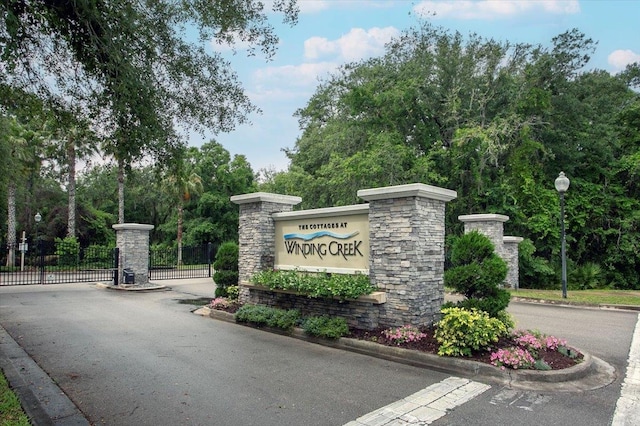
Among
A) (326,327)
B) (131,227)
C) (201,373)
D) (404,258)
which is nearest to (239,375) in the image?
(201,373)

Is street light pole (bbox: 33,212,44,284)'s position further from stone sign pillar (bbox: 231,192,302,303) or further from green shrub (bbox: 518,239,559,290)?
green shrub (bbox: 518,239,559,290)

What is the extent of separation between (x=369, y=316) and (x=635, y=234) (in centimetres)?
1812

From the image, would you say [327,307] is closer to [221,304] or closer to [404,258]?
[404,258]

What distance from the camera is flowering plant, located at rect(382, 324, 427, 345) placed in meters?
6.38

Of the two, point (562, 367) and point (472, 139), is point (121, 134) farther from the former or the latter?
point (472, 139)

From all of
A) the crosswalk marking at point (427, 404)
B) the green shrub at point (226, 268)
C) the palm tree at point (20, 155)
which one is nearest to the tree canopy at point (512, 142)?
the green shrub at point (226, 268)

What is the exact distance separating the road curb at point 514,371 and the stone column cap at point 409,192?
94.7 inches

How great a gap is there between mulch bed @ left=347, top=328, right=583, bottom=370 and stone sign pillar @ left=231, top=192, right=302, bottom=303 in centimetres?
322

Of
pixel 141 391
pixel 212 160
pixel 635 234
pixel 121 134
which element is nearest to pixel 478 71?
pixel 635 234

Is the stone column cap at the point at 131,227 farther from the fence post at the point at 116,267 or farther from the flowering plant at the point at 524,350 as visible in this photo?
the flowering plant at the point at 524,350

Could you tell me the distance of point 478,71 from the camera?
64.2ft

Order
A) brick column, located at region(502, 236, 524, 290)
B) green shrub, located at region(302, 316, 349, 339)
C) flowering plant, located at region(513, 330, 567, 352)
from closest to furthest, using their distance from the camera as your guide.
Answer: flowering plant, located at region(513, 330, 567, 352)
green shrub, located at region(302, 316, 349, 339)
brick column, located at region(502, 236, 524, 290)

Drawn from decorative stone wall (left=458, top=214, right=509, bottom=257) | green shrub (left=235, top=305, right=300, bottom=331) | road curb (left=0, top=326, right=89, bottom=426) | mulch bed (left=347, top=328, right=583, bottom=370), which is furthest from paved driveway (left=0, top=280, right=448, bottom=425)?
decorative stone wall (left=458, top=214, right=509, bottom=257)

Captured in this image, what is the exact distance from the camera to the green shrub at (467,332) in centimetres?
583
